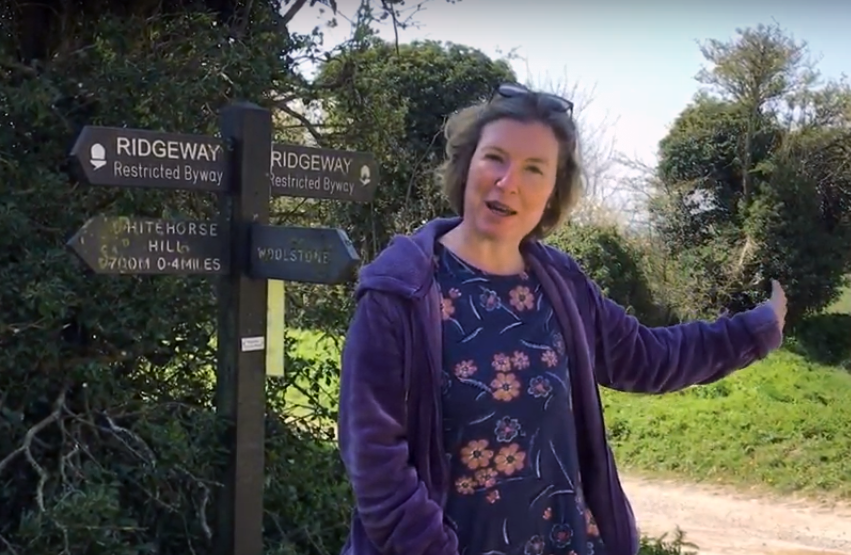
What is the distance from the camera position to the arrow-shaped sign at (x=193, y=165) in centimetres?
306

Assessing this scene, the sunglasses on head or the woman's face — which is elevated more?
the sunglasses on head

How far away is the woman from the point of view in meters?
1.59

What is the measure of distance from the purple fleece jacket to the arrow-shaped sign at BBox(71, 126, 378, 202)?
1.61 meters

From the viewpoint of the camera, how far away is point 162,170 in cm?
318

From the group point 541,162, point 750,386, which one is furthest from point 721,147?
point 541,162

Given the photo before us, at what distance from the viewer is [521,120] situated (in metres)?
1.78

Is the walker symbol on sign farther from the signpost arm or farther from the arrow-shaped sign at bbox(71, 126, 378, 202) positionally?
the signpost arm

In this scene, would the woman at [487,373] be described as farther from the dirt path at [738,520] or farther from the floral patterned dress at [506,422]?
the dirt path at [738,520]

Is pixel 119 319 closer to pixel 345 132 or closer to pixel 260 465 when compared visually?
pixel 260 465

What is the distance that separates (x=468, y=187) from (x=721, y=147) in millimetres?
13025

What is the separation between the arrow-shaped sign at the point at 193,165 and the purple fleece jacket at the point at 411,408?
1.61 metres

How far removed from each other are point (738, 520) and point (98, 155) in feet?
20.5

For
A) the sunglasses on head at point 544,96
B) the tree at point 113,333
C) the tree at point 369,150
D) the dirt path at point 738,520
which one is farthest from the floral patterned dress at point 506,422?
the dirt path at point 738,520

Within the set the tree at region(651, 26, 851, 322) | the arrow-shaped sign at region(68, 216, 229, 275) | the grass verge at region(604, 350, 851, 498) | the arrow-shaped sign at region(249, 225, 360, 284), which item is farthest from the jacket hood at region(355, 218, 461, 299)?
the tree at region(651, 26, 851, 322)
